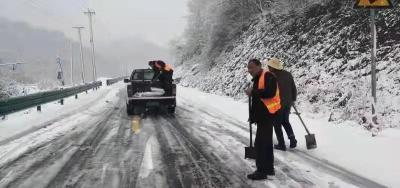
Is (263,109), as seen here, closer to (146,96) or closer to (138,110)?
(146,96)

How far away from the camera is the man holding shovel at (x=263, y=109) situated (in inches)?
259

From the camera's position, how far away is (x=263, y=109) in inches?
266

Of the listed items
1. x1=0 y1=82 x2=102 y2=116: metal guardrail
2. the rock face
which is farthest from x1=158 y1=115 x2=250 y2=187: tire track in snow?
x1=0 y1=82 x2=102 y2=116: metal guardrail

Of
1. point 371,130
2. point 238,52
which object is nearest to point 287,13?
point 238,52

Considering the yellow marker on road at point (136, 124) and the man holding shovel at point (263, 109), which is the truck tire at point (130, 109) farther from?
the man holding shovel at point (263, 109)

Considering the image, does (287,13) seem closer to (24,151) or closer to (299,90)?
(299,90)

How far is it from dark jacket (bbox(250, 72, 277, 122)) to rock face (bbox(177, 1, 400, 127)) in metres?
4.53

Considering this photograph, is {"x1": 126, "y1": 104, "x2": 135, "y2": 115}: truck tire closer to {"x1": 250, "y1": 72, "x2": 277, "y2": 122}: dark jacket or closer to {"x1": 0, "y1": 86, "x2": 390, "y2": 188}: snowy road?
{"x1": 0, "y1": 86, "x2": 390, "y2": 188}: snowy road

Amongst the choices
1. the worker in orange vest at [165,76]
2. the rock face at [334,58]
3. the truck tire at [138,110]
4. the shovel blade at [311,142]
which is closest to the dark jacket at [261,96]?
the shovel blade at [311,142]

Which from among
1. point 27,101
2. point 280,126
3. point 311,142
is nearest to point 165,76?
point 27,101

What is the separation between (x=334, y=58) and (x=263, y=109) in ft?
34.3

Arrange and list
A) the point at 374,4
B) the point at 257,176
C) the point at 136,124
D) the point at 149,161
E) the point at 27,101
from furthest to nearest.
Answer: the point at 27,101
the point at 136,124
the point at 374,4
the point at 149,161
the point at 257,176

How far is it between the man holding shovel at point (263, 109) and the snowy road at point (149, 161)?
0.24 m

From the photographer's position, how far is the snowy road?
6.54m
